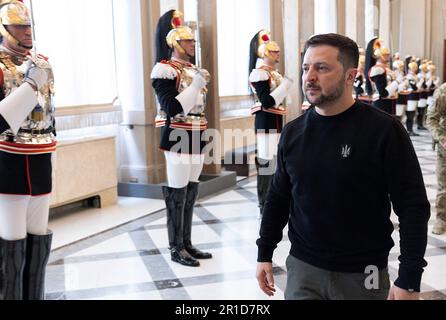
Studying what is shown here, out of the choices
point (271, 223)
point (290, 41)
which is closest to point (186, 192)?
point (271, 223)

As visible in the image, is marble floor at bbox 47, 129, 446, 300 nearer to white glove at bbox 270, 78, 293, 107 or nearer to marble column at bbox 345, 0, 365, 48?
white glove at bbox 270, 78, 293, 107

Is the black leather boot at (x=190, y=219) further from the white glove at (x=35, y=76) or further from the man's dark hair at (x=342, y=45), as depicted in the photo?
the man's dark hair at (x=342, y=45)

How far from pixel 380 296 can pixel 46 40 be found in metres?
4.70

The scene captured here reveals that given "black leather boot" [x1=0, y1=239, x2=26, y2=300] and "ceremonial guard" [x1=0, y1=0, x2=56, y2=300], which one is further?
"black leather boot" [x1=0, y1=239, x2=26, y2=300]

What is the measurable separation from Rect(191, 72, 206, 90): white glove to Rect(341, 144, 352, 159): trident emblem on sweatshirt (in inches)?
87.6

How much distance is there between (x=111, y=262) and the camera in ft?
14.1

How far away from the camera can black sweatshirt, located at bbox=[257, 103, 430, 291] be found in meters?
1.80

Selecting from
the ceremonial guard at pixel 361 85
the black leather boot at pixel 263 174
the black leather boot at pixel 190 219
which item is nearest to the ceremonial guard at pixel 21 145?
the black leather boot at pixel 190 219

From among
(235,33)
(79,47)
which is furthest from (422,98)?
(79,47)

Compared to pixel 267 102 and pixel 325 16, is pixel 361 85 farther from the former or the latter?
pixel 267 102

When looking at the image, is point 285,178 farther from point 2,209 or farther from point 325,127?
point 2,209

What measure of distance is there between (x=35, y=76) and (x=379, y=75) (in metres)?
6.97

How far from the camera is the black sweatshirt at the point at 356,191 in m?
1.80

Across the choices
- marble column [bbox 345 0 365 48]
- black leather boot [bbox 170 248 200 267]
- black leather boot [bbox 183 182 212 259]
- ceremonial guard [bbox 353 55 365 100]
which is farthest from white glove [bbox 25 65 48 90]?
marble column [bbox 345 0 365 48]
